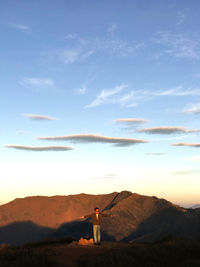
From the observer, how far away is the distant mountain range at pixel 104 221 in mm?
82150

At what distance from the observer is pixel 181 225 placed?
261 ft

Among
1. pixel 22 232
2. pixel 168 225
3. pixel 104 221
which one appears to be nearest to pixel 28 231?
pixel 22 232

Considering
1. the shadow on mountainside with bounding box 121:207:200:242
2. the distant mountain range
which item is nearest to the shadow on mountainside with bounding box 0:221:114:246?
the distant mountain range

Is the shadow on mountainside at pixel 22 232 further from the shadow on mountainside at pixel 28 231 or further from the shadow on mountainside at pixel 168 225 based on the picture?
the shadow on mountainside at pixel 168 225

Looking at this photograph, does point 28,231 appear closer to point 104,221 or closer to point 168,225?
point 104,221

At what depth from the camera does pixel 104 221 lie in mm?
91750

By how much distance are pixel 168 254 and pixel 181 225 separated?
65.9 metres

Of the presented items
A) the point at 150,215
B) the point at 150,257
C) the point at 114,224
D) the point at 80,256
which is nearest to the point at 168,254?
the point at 150,257

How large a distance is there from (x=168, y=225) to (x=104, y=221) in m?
18.5

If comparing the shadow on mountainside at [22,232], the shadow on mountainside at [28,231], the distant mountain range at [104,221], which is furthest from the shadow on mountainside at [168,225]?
the shadow on mountainside at [22,232]

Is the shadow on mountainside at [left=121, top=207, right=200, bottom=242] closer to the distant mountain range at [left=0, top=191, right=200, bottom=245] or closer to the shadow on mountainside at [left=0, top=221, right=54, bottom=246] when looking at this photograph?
the distant mountain range at [left=0, top=191, right=200, bottom=245]

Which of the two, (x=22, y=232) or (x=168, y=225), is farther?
(x=22, y=232)

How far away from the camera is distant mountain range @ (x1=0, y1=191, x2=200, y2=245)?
82.2m

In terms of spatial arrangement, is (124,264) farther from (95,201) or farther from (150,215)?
(95,201)
